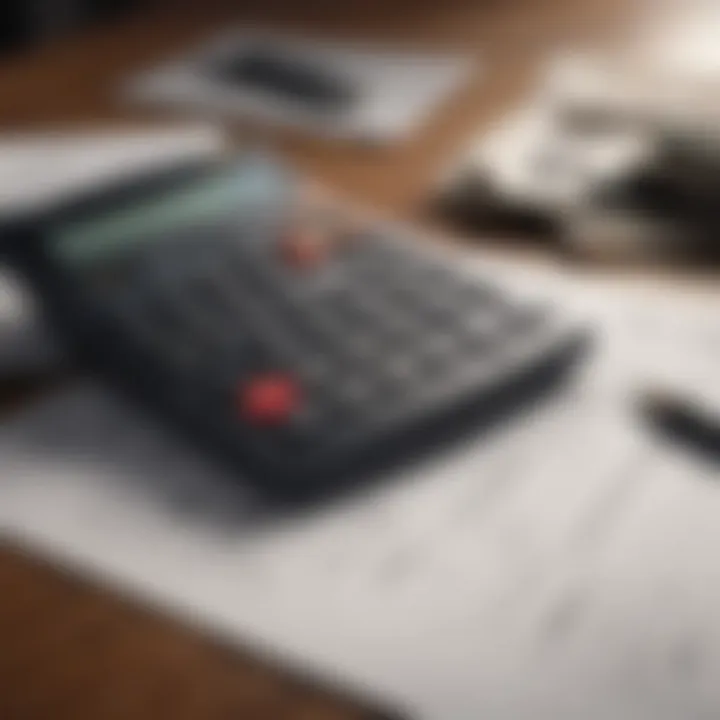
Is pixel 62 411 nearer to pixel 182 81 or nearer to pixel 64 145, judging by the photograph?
pixel 64 145

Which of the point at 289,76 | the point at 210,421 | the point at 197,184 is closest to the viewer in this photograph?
the point at 210,421

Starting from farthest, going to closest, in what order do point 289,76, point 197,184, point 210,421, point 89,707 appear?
point 289,76, point 197,184, point 210,421, point 89,707

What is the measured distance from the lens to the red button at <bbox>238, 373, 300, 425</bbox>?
1.54 ft

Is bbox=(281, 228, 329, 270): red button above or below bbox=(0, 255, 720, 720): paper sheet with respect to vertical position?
above

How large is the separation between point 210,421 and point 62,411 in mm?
66

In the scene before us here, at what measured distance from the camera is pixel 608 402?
0.51 m

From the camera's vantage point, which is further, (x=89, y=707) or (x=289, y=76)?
(x=289, y=76)

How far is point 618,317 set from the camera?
57 centimetres

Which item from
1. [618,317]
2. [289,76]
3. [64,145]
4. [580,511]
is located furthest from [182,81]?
[580,511]

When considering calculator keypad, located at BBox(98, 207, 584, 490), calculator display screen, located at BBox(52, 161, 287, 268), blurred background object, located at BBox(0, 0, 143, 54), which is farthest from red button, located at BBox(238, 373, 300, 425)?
blurred background object, located at BBox(0, 0, 143, 54)

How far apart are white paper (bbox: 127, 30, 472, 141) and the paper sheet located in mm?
303

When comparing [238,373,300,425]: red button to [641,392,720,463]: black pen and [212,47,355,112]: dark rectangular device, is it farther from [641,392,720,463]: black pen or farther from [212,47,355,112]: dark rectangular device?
[212,47,355,112]: dark rectangular device

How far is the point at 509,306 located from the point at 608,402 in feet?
0.18

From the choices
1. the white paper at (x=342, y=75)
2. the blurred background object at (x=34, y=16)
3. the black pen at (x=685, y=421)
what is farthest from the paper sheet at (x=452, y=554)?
the blurred background object at (x=34, y=16)
